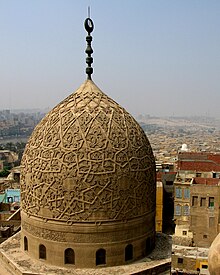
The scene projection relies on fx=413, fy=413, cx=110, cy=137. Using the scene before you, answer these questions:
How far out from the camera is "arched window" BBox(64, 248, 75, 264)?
443 inches

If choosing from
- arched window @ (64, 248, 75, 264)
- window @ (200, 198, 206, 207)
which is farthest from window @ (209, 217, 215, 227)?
arched window @ (64, 248, 75, 264)

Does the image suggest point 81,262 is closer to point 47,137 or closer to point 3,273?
point 3,273

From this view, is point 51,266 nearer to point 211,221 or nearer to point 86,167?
point 86,167

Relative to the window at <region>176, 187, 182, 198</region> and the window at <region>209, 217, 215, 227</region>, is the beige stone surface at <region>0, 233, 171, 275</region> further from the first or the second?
the window at <region>176, 187, 182, 198</region>

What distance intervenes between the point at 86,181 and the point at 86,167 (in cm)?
38

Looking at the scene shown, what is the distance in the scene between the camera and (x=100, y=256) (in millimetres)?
11305

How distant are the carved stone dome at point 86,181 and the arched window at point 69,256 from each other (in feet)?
0.60

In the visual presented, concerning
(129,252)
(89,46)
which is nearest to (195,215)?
(129,252)

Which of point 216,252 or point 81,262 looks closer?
point 216,252

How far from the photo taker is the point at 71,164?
11.2m

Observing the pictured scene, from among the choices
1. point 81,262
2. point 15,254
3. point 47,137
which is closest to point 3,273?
point 15,254

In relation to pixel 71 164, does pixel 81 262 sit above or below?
below

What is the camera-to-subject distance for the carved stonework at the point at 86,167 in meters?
11.1

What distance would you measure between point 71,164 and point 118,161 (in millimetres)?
1311
